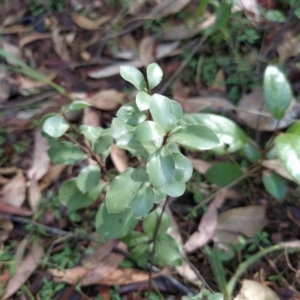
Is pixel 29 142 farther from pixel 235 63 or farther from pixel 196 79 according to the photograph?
pixel 235 63

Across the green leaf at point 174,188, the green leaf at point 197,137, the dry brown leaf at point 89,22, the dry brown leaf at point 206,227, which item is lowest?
the dry brown leaf at point 206,227

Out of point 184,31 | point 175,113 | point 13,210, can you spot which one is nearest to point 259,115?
point 184,31

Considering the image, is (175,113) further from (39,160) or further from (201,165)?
(39,160)

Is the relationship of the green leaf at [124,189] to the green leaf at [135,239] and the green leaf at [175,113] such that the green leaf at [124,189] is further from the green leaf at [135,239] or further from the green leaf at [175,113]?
the green leaf at [135,239]

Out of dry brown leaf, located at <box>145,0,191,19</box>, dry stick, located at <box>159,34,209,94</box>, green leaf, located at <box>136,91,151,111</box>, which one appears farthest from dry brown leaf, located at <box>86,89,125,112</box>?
green leaf, located at <box>136,91,151,111</box>

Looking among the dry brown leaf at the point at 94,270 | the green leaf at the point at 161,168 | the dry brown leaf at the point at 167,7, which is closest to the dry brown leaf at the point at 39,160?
the dry brown leaf at the point at 94,270

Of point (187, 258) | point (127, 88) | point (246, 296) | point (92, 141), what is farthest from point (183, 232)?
point (127, 88)

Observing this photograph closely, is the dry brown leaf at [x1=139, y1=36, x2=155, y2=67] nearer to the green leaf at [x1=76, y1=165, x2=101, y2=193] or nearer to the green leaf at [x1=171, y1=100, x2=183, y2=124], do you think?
the green leaf at [x1=76, y1=165, x2=101, y2=193]
